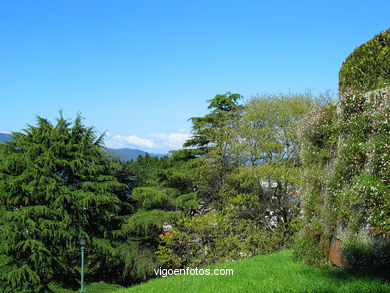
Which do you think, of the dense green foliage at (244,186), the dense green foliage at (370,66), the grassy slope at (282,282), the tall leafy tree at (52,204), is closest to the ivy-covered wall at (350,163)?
the dense green foliage at (370,66)

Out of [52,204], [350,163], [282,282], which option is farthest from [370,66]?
[52,204]

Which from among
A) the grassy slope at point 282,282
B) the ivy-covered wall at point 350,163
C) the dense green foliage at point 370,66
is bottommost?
the grassy slope at point 282,282

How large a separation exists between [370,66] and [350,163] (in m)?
1.73

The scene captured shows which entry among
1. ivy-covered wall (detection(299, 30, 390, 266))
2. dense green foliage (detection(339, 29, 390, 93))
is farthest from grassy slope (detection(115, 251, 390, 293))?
dense green foliage (detection(339, 29, 390, 93))

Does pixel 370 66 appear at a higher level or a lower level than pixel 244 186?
higher

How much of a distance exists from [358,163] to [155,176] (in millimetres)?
15053

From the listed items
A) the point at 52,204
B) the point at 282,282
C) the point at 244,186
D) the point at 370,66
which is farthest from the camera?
the point at 244,186

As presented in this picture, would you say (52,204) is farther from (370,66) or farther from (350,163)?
(370,66)

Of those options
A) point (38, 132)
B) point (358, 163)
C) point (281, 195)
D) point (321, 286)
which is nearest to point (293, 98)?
point (281, 195)

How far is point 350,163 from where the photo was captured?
6047mm

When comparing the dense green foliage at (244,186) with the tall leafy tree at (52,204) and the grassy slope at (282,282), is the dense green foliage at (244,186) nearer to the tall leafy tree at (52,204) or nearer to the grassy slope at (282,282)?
the tall leafy tree at (52,204)

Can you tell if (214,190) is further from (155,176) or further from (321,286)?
(321,286)

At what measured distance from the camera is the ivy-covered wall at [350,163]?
17.5 ft

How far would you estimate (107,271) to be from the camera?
757 inches
